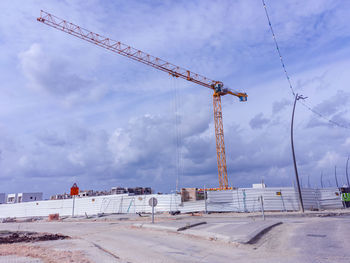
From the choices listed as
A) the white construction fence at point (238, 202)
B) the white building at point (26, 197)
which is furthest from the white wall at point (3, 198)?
the white construction fence at point (238, 202)

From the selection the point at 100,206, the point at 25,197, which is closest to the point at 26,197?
the point at 25,197

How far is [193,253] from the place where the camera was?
9.57 metres

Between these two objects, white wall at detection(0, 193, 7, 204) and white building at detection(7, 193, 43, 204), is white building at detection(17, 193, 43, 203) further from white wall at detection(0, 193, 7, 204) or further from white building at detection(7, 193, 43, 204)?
white wall at detection(0, 193, 7, 204)

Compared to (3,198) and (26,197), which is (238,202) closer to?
(26,197)

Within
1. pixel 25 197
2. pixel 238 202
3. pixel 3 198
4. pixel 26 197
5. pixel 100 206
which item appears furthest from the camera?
pixel 3 198

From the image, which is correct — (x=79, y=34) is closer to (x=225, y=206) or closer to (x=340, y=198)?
(x=225, y=206)

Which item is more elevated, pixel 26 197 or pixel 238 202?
pixel 26 197

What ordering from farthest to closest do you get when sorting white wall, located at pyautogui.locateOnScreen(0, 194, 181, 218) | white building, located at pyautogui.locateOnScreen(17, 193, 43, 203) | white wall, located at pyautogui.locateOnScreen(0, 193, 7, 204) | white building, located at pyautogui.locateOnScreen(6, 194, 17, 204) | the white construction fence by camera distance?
white wall, located at pyautogui.locateOnScreen(0, 193, 7, 204), white building, located at pyautogui.locateOnScreen(6, 194, 17, 204), white building, located at pyautogui.locateOnScreen(17, 193, 43, 203), white wall, located at pyautogui.locateOnScreen(0, 194, 181, 218), the white construction fence

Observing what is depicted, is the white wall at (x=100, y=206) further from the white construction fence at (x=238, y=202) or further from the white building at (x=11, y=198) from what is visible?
the white building at (x=11, y=198)

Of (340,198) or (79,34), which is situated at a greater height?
(79,34)

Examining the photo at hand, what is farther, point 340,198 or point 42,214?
point 42,214

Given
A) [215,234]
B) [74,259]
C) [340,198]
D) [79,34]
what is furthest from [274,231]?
[79,34]

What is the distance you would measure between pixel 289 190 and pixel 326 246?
20.2 m

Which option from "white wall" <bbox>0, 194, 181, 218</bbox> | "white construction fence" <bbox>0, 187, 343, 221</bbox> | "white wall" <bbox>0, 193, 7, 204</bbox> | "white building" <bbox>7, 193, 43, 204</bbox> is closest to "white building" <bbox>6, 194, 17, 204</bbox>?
"white building" <bbox>7, 193, 43, 204</bbox>
